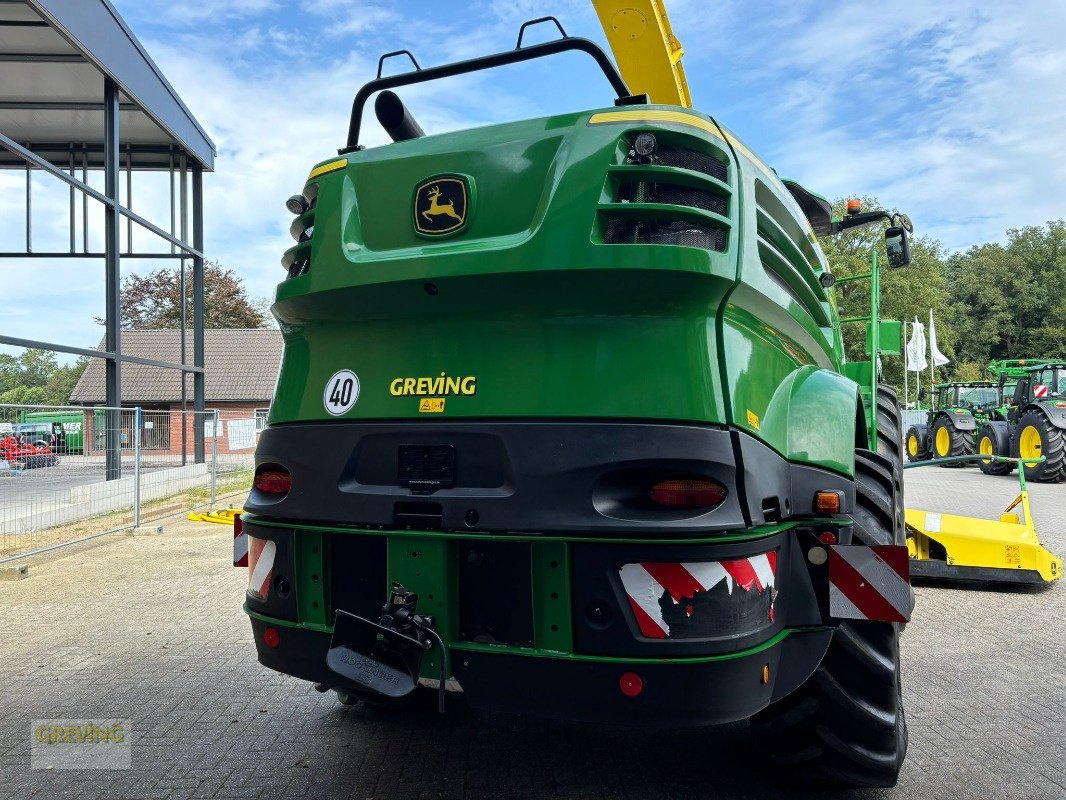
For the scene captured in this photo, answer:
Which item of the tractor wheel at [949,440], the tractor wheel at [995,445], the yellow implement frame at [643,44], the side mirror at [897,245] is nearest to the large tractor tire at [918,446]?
the tractor wheel at [949,440]

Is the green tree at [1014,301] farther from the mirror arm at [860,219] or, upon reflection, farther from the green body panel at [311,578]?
the green body panel at [311,578]

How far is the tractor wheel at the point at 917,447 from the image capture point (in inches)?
795

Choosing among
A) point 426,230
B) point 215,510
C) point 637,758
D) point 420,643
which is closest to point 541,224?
point 426,230

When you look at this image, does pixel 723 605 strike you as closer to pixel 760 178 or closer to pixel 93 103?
pixel 760 178

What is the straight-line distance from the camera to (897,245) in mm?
4539

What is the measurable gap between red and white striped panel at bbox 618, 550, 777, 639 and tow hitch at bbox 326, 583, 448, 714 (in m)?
0.59

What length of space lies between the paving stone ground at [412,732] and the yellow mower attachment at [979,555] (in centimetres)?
36

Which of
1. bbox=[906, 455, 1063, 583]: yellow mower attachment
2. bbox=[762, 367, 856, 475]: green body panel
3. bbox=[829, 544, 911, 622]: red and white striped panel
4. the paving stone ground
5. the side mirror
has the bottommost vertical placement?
the paving stone ground

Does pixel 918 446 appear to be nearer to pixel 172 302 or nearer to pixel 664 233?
pixel 664 233

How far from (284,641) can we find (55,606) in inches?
171

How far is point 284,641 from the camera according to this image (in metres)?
2.62

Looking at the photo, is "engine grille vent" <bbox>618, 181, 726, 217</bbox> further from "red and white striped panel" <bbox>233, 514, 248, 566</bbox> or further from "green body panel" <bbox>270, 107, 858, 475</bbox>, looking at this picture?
"red and white striped panel" <bbox>233, 514, 248, 566</bbox>

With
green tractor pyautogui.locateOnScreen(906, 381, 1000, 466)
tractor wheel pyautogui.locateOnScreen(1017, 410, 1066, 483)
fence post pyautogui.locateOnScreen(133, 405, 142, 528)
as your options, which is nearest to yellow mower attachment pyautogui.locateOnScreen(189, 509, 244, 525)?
fence post pyautogui.locateOnScreen(133, 405, 142, 528)

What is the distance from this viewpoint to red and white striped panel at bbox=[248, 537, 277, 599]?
2650 mm
